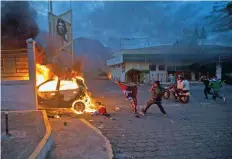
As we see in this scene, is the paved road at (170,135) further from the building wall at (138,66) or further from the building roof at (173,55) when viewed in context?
the building wall at (138,66)

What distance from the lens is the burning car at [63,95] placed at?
8.38 metres

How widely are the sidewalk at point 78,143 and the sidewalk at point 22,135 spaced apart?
0.40 m

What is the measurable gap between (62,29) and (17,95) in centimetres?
944

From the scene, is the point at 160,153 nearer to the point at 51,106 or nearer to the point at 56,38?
the point at 51,106

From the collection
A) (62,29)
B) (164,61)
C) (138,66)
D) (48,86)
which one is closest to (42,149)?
(48,86)

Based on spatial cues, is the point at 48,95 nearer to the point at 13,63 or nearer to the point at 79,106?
the point at 79,106

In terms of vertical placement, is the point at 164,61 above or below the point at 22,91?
above

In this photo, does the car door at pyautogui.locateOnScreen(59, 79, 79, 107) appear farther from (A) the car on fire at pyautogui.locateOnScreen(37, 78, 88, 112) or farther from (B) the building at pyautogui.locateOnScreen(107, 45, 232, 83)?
(B) the building at pyautogui.locateOnScreen(107, 45, 232, 83)

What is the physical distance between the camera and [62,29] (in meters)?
15.8

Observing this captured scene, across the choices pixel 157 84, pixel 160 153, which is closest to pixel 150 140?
pixel 160 153

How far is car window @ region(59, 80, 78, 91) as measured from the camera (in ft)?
28.5

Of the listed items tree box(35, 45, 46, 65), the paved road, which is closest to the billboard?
tree box(35, 45, 46, 65)

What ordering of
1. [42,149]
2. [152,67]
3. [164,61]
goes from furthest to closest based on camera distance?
[152,67], [164,61], [42,149]

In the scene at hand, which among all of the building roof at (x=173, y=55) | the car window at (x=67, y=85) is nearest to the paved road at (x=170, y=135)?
the car window at (x=67, y=85)
